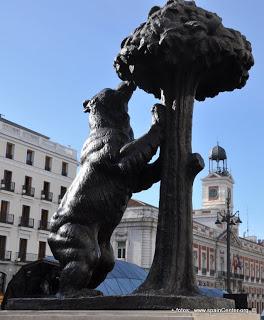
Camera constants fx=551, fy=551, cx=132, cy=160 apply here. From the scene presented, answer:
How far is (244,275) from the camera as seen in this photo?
55750 mm

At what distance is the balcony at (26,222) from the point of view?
32.9 m

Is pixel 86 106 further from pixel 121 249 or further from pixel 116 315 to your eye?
pixel 121 249

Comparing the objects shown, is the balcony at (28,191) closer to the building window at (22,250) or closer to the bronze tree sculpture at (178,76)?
the building window at (22,250)

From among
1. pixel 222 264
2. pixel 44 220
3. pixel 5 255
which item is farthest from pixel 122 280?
pixel 222 264

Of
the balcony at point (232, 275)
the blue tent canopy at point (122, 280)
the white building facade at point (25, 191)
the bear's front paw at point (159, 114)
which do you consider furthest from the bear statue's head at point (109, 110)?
the balcony at point (232, 275)

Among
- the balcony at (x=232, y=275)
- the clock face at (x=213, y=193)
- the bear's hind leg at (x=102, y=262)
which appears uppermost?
the clock face at (x=213, y=193)

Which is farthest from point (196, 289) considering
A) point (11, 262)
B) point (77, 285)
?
point (11, 262)

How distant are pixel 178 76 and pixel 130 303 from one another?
163 centimetres

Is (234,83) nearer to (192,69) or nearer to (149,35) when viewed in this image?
(192,69)

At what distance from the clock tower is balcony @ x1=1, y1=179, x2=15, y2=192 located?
38353 millimetres

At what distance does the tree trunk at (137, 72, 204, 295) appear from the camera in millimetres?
3559

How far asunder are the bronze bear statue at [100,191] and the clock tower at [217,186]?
209 feet

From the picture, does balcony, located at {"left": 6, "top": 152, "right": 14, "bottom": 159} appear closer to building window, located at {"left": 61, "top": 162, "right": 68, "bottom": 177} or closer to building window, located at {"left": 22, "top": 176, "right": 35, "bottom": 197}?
building window, located at {"left": 22, "top": 176, "right": 35, "bottom": 197}

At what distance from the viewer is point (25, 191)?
33.6 meters
